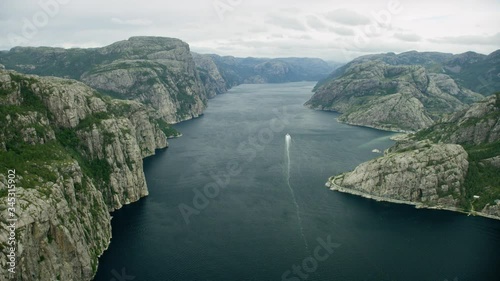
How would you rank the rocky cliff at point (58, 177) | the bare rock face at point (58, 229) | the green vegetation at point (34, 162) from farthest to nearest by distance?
Result: 1. the green vegetation at point (34, 162)
2. the rocky cliff at point (58, 177)
3. the bare rock face at point (58, 229)

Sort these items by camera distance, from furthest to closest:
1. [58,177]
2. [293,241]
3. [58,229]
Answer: [293,241] → [58,177] → [58,229]

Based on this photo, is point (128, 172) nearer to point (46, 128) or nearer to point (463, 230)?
point (46, 128)

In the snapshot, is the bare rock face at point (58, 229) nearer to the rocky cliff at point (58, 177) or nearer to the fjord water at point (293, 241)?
the rocky cliff at point (58, 177)

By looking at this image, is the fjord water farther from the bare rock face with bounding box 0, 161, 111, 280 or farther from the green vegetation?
the green vegetation

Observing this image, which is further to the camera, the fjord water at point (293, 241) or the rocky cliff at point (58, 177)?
the fjord water at point (293, 241)

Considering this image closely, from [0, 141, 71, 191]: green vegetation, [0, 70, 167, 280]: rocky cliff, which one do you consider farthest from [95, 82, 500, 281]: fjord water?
[0, 141, 71, 191]: green vegetation

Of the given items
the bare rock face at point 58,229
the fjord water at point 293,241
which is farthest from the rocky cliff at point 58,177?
the fjord water at point 293,241

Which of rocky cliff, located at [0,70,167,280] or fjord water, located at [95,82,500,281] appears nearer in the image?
rocky cliff, located at [0,70,167,280]

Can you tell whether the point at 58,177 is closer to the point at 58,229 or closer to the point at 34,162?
→ the point at 34,162

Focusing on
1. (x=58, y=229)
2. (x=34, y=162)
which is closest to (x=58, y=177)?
(x=34, y=162)
